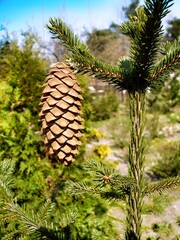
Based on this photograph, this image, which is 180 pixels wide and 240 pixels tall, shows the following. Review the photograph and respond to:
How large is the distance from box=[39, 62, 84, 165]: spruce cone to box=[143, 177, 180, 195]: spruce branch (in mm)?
296

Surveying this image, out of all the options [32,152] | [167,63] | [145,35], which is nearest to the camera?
[145,35]

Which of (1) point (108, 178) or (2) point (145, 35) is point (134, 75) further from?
(1) point (108, 178)

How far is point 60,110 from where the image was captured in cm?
86

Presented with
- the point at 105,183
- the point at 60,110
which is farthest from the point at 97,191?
the point at 60,110

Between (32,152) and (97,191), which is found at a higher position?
(32,152)

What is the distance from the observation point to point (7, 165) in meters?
1.01

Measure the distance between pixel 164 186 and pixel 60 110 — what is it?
1.42 feet

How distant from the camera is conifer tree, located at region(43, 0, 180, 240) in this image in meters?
0.79

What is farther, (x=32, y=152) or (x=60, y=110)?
(x=32, y=152)

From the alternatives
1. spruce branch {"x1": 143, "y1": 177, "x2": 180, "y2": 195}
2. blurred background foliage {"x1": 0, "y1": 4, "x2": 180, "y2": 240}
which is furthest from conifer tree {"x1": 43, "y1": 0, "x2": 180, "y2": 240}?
blurred background foliage {"x1": 0, "y1": 4, "x2": 180, "y2": 240}

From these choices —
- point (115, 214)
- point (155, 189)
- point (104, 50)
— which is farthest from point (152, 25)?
point (104, 50)

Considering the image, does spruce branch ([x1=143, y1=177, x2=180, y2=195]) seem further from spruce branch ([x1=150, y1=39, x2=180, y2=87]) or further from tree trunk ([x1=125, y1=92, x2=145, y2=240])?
spruce branch ([x1=150, y1=39, x2=180, y2=87])

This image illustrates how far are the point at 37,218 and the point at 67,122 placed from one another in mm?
422

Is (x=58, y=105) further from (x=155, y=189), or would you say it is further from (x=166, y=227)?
(x=166, y=227)
